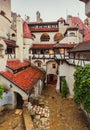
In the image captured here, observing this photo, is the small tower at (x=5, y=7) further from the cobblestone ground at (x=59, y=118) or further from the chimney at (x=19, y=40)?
the cobblestone ground at (x=59, y=118)

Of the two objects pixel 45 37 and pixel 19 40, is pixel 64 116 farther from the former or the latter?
pixel 45 37

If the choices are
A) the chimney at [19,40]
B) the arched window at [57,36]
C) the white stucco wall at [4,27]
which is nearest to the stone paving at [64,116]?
the chimney at [19,40]

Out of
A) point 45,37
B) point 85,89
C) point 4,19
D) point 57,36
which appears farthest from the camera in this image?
point 45,37

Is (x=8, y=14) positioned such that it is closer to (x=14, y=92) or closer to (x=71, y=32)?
(x=71, y=32)

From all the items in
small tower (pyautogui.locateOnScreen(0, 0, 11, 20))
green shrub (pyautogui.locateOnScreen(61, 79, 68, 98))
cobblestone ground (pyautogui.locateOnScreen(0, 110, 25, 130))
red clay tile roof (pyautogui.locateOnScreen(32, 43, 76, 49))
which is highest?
small tower (pyautogui.locateOnScreen(0, 0, 11, 20))

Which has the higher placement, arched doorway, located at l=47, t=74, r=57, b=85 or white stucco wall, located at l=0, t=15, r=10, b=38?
white stucco wall, located at l=0, t=15, r=10, b=38

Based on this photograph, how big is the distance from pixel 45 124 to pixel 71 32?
2145 cm

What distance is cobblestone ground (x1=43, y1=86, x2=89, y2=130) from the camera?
16953 millimetres

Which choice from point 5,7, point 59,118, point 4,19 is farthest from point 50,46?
point 59,118

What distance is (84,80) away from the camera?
14.2 m

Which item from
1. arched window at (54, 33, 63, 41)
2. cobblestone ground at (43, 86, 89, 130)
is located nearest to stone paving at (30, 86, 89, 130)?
cobblestone ground at (43, 86, 89, 130)

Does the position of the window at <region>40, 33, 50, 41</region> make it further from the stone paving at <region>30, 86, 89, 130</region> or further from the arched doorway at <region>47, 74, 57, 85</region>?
the stone paving at <region>30, 86, 89, 130</region>

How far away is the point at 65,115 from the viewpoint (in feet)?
64.0

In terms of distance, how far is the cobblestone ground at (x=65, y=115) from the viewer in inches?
667
